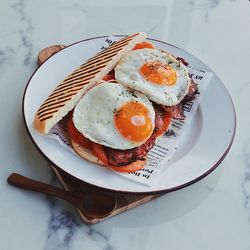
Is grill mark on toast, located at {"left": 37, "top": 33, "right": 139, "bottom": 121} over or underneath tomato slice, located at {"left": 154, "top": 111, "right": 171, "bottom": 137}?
over

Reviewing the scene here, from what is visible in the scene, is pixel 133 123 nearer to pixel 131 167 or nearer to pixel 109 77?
pixel 131 167

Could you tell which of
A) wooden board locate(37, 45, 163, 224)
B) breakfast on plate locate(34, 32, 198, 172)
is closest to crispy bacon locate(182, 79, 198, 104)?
breakfast on plate locate(34, 32, 198, 172)

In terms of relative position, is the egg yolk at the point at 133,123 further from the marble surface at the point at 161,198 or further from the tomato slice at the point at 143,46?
the tomato slice at the point at 143,46

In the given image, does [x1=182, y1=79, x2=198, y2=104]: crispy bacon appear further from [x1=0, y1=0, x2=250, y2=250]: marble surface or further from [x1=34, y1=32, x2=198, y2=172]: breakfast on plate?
[x1=0, y1=0, x2=250, y2=250]: marble surface

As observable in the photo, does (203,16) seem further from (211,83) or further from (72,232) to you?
(72,232)

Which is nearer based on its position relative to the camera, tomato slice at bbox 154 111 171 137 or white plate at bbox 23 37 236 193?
white plate at bbox 23 37 236 193

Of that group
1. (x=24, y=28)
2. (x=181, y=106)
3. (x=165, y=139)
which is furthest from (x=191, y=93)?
(x=24, y=28)

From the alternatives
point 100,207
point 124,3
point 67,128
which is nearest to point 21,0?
point 124,3
